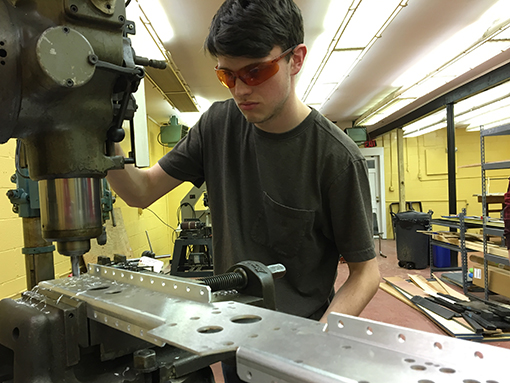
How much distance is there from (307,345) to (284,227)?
0.67 metres

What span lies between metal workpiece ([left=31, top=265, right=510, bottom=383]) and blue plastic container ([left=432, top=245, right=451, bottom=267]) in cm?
534

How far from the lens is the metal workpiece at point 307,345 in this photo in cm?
36

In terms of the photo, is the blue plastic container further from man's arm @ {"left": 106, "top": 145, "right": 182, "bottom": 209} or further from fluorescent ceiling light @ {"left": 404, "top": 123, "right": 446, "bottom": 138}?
man's arm @ {"left": 106, "top": 145, "right": 182, "bottom": 209}

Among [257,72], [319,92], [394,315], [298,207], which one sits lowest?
[394,315]

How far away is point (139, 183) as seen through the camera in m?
1.17

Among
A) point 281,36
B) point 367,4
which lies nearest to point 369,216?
point 281,36

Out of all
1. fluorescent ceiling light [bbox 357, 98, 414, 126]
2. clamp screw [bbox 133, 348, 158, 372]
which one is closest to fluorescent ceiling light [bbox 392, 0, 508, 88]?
fluorescent ceiling light [bbox 357, 98, 414, 126]

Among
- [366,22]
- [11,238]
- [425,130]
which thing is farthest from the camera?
[425,130]

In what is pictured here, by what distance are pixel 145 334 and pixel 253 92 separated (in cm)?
70

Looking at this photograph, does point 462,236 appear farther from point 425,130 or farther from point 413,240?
point 425,130

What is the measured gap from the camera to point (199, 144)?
49.2 inches

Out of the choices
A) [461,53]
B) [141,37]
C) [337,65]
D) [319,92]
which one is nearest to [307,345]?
[141,37]

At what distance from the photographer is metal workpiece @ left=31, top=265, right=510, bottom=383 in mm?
363

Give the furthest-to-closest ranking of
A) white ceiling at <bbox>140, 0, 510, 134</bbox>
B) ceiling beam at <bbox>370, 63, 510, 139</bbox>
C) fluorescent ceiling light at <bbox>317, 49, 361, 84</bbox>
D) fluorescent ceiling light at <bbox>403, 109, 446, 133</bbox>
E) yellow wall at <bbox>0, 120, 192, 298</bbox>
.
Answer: fluorescent ceiling light at <bbox>403, 109, 446, 133</bbox>, ceiling beam at <bbox>370, 63, 510, 139</bbox>, fluorescent ceiling light at <bbox>317, 49, 361, 84</bbox>, white ceiling at <bbox>140, 0, 510, 134</bbox>, yellow wall at <bbox>0, 120, 192, 298</bbox>
